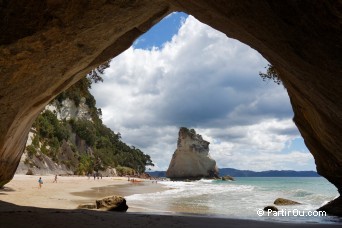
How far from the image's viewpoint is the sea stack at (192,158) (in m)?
113

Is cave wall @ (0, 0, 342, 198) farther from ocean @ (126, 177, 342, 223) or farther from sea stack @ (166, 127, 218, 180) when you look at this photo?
sea stack @ (166, 127, 218, 180)

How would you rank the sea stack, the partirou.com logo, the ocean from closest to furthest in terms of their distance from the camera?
the ocean → the partirou.com logo → the sea stack

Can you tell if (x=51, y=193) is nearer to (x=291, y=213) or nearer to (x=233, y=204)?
(x=233, y=204)

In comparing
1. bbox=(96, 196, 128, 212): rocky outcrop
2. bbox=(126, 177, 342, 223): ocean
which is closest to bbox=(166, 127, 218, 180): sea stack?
bbox=(126, 177, 342, 223): ocean

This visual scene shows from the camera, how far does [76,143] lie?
253 ft

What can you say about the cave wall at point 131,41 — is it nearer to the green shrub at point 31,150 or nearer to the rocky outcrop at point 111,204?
the rocky outcrop at point 111,204

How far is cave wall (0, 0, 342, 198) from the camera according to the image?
534cm

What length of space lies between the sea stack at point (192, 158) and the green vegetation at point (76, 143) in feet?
56.8

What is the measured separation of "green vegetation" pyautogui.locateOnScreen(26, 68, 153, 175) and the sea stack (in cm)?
1732

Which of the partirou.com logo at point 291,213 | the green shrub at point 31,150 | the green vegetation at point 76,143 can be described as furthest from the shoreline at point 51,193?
the green shrub at point 31,150

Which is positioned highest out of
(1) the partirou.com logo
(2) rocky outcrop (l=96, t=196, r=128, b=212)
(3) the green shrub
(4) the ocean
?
(3) the green shrub

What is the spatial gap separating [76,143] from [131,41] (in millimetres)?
68878

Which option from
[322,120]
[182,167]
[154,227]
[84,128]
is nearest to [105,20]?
[154,227]

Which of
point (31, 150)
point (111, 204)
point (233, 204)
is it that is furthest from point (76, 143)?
point (111, 204)
